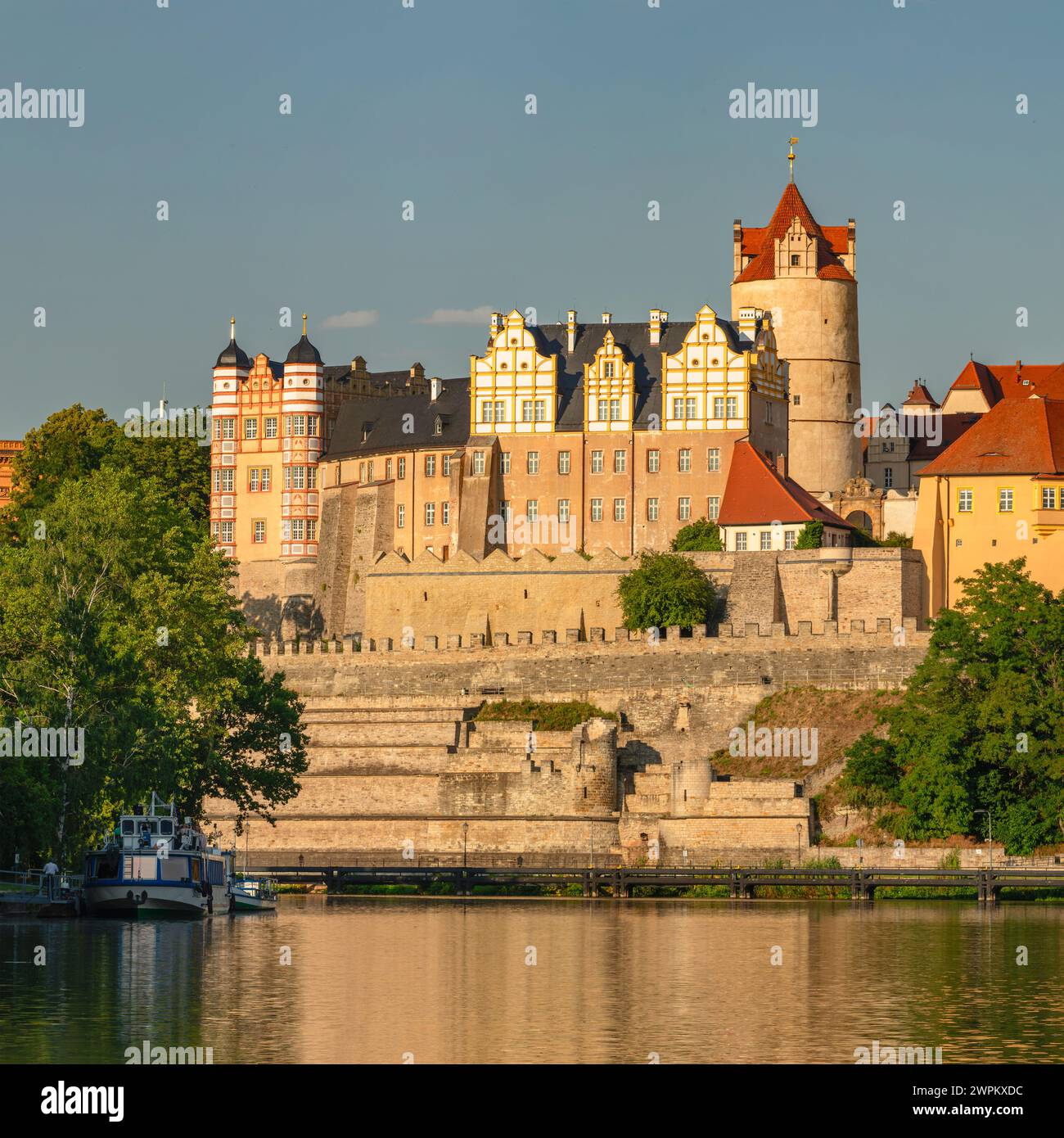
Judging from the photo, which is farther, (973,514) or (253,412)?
(253,412)

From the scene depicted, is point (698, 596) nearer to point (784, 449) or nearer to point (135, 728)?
point (784, 449)

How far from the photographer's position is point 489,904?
73.3 metres

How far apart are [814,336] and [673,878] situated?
42055 millimetres

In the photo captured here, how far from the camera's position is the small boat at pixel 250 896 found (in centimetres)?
7069

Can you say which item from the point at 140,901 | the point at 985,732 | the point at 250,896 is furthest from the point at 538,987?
the point at 985,732

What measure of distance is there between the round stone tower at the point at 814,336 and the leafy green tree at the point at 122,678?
33.5 meters

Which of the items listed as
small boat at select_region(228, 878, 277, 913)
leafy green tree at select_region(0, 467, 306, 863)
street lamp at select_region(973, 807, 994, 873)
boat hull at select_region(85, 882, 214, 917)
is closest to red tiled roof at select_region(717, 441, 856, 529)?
leafy green tree at select_region(0, 467, 306, 863)

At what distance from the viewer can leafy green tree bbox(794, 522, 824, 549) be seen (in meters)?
95.4

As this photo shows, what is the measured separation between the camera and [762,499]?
98.9 m

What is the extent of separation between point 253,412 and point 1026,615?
48.4m

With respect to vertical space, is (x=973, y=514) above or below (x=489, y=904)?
above

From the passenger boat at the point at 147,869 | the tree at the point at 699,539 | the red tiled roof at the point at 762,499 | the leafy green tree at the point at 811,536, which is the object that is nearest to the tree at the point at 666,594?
the tree at the point at 699,539

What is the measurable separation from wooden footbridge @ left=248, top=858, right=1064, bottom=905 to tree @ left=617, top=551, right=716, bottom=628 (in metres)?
15.4
